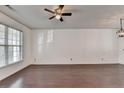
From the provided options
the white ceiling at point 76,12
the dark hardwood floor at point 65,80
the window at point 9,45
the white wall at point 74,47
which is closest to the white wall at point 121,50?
the white wall at point 74,47

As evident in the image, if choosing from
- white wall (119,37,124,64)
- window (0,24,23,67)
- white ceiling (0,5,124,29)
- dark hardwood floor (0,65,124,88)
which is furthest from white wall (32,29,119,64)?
dark hardwood floor (0,65,124,88)

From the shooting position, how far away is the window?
5363 mm

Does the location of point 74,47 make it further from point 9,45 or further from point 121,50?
point 9,45

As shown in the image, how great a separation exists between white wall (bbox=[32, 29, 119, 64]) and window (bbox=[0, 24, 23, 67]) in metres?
2.48

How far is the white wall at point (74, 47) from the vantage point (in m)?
10.0

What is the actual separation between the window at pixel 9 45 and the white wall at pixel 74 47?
2.48 m

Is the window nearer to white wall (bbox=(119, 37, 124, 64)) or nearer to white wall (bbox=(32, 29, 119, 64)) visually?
white wall (bbox=(32, 29, 119, 64))

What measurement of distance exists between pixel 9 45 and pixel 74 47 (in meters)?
4.98

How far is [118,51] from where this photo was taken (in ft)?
33.2

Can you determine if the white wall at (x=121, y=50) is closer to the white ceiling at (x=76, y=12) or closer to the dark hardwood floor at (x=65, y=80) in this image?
the white ceiling at (x=76, y=12)

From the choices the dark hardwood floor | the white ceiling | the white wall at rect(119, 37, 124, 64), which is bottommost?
the dark hardwood floor

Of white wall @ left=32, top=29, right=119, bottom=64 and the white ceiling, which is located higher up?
the white ceiling
